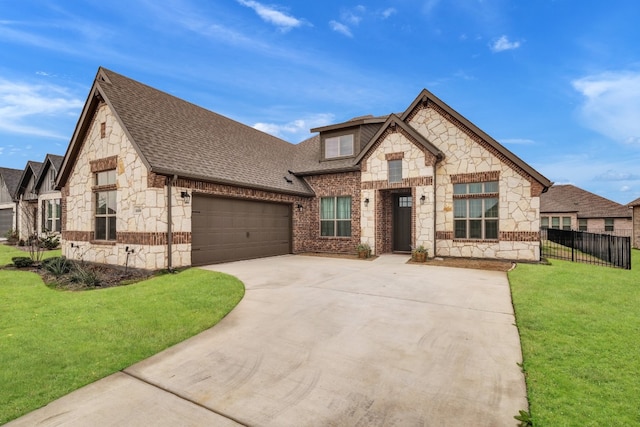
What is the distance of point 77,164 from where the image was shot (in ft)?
42.2

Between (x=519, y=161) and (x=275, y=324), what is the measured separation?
1179 cm

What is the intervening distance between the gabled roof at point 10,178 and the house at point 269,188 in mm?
20908

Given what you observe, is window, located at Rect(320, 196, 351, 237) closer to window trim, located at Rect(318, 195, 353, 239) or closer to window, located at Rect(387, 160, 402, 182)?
window trim, located at Rect(318, 195, 353, 239)

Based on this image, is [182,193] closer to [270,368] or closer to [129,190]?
[129,190]

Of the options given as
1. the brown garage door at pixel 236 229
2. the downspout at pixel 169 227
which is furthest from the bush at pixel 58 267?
the brown garage door at pixel 236 229

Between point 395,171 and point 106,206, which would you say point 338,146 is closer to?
point 395,171

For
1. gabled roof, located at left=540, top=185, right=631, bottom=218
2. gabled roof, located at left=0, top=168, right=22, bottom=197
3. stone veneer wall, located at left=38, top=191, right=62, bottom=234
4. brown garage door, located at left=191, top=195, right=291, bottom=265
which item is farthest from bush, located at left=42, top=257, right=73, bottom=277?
gabled roof, located at left=540, top=185, right=631, bottom=218

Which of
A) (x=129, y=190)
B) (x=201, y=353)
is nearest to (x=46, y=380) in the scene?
(x=201, y=353)

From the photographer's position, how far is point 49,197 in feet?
73.3

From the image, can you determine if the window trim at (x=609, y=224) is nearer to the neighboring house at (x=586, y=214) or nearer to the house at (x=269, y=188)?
the neighboring house at (x=586, y=214)

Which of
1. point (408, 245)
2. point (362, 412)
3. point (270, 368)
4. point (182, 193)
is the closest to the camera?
point (362, 412)

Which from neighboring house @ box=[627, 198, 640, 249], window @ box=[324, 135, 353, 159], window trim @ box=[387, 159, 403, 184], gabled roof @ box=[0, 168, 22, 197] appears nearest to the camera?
window trim @ box=[387, 159, 403, 184]

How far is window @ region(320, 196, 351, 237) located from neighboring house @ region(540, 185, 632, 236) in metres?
28.9

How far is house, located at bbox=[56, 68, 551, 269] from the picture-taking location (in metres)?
10.6
